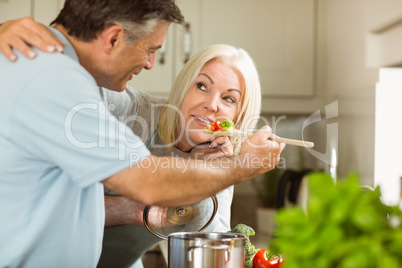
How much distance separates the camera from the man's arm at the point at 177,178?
1.07 m

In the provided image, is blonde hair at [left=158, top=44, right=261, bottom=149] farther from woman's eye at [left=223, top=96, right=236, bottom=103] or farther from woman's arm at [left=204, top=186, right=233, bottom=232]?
woman's arm at [left=204, top=186, right=233, bottom=232]

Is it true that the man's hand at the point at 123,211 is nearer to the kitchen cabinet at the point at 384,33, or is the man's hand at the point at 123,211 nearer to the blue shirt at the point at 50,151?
the blue shirt at the point at 50,151

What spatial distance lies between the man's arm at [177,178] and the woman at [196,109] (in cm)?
66

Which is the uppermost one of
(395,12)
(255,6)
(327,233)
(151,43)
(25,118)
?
(255,6)

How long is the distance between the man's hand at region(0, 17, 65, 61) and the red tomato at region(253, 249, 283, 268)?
69 centimetres

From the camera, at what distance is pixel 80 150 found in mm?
1039

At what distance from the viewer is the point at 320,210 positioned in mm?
617

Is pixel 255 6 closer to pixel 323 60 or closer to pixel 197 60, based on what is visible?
pixel 323 60

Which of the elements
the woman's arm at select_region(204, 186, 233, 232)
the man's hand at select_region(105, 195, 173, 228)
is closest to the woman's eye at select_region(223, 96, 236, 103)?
the woman's arm at select_region(204, 186, 233, 232)

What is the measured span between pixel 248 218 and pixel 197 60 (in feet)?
6.15

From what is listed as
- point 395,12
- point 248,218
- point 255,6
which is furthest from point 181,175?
point 248,218

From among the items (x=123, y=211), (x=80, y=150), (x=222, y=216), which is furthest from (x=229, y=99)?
(x=80, y=150)

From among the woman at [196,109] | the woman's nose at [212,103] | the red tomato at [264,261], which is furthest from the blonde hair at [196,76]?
the red tomato at [264,261]

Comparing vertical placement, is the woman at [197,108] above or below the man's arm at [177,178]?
above
